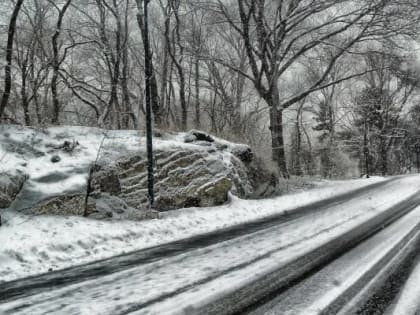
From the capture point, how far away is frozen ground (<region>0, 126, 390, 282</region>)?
647 centimetres

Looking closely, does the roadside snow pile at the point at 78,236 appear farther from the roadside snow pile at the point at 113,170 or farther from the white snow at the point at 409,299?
the white snow at the point at 409,299

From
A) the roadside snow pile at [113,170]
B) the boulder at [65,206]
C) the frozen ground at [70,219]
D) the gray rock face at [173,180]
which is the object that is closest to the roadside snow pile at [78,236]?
the frozen ground at [70,219]

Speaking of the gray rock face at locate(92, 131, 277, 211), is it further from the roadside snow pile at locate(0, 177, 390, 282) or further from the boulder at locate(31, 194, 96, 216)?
the roadside snow pile at locate(0, 177, 390, 282)

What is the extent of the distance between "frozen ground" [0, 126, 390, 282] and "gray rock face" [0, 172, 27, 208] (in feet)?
0.45

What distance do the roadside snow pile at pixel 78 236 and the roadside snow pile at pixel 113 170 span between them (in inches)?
23.9

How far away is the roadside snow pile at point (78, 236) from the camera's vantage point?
6188 millimetres

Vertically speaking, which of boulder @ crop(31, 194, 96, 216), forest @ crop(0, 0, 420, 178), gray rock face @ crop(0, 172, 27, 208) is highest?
forest @ crop(0, 0, 420, 178)

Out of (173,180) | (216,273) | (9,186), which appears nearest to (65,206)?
(9,186)

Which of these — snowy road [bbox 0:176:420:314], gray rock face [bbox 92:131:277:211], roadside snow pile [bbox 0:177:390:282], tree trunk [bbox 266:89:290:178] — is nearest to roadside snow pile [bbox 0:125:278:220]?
gray rock face [bbox 92:131:277:211]

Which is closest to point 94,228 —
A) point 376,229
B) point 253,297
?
point 253,297

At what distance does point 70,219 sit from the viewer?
26.9ft

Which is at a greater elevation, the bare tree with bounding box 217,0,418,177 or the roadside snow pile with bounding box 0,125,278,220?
the bare tree with bounding box 217,0,418,177

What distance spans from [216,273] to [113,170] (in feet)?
19.6

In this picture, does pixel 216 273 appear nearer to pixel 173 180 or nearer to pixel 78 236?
pixel 78 236
